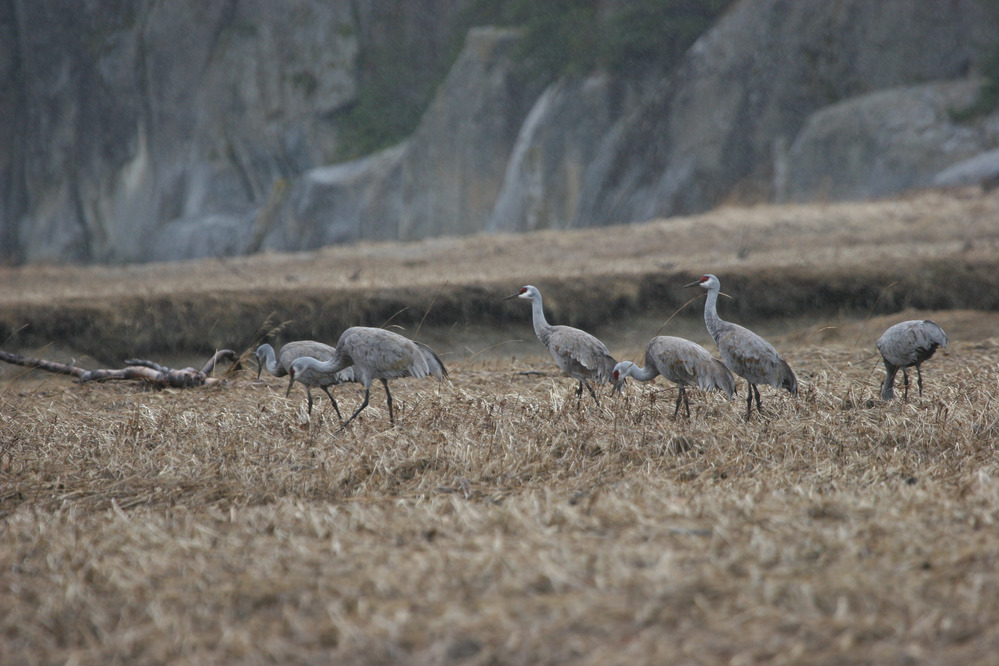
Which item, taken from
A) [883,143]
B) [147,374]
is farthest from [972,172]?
[147,374]

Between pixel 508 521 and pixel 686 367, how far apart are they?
8.60 feet

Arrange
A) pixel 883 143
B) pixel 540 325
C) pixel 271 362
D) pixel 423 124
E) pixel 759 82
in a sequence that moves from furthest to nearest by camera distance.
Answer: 1. pixel 423 124
2. pixel 759 82
3. pixel 883 143
4. pixel 540 325
5. pixel 271 362

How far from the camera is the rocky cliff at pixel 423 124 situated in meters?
23.7

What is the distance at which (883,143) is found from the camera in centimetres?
2211

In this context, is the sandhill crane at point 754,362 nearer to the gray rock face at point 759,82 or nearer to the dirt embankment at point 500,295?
the dirt embankment at point 500,295

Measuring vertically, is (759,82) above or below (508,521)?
above

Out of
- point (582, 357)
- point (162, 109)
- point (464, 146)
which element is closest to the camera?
point (582, 357)

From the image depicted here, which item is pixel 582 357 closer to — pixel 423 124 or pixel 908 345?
pixel 908 345

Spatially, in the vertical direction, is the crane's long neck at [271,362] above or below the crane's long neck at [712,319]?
below

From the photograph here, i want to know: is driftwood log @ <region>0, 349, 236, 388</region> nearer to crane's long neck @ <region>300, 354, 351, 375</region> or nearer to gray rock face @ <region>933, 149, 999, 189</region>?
crane's long neck @ <region>300, 354, 351, 375</region>

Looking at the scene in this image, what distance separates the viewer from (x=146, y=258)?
146 ft

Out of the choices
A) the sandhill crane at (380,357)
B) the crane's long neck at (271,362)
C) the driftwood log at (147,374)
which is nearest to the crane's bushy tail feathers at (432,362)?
the sandhill crane at (380,357)

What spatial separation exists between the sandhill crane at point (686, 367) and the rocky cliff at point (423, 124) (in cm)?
1730

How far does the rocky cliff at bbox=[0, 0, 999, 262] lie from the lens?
23703mm
